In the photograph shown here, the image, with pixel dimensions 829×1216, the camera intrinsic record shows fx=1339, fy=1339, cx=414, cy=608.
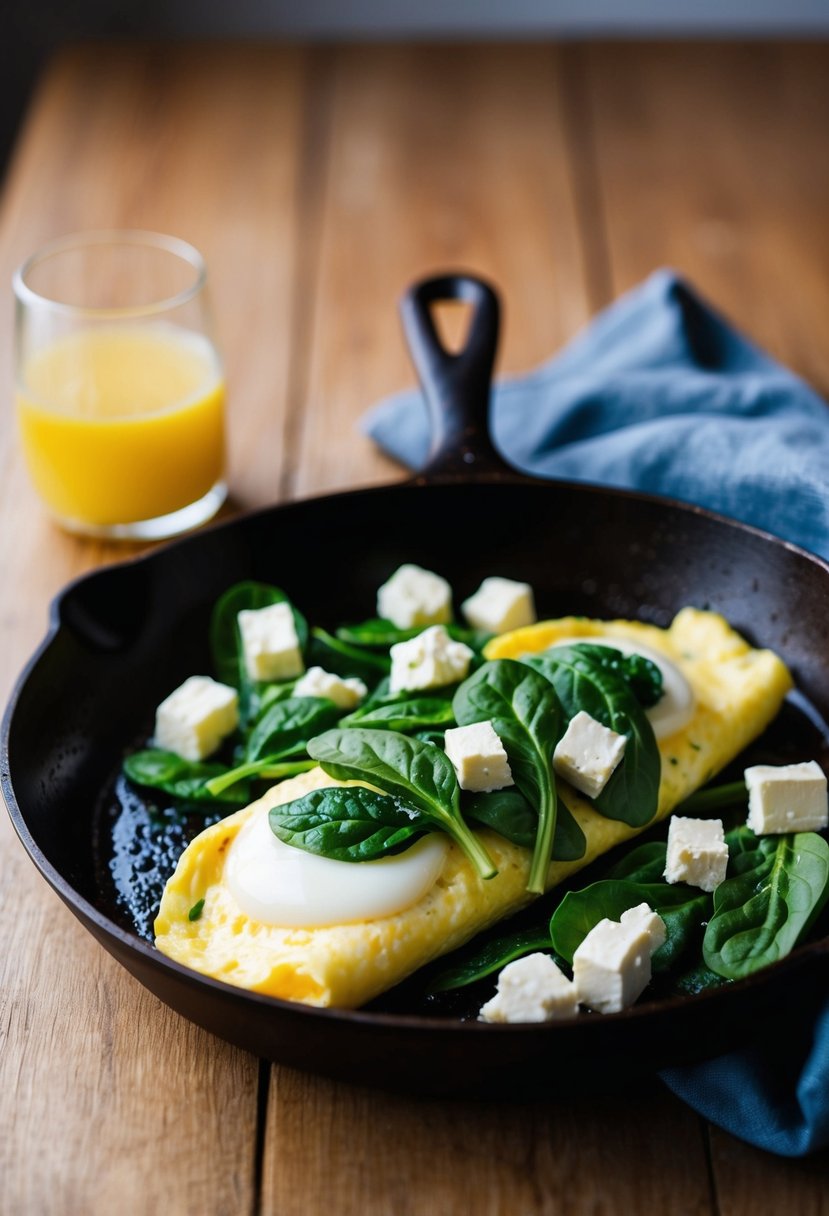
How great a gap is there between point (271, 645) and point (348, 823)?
58 cm

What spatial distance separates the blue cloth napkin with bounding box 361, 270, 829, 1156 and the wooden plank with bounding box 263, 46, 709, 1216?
237mm

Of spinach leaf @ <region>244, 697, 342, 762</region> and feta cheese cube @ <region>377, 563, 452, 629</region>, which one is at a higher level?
feta cheese cube @ <region>377, 563, 452, 629</region>

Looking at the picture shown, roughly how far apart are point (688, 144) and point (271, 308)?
5.36 feet

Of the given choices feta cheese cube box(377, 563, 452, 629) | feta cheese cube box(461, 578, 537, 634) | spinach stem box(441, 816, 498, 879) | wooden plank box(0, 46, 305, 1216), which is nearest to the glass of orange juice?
wooden plank box(0, 46, 305, 1216)

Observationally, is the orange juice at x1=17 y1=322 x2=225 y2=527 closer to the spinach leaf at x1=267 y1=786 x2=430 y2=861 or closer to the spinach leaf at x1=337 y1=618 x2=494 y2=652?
the spinach leaf at x1=337 y1=618 x2=494 y2=652

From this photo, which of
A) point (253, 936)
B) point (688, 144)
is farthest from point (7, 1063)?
point (688, 144)

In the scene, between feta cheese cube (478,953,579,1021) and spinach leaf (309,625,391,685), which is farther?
spinach leaf (309,625,391,685)

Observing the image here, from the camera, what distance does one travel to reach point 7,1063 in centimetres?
179

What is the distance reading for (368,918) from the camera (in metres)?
1.78

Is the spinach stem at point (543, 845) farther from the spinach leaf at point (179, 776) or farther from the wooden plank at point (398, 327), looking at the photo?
the spinach leaf at point (179, 776)

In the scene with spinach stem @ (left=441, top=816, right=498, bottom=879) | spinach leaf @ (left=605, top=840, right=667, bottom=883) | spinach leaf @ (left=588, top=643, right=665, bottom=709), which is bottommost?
spinach leaf @ (left=605, top=840, right=667, bottom=883)

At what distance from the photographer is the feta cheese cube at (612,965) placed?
1.66 m

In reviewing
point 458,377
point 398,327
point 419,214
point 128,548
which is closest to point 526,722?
point 458,377

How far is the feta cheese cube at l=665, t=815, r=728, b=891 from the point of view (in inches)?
73.6
